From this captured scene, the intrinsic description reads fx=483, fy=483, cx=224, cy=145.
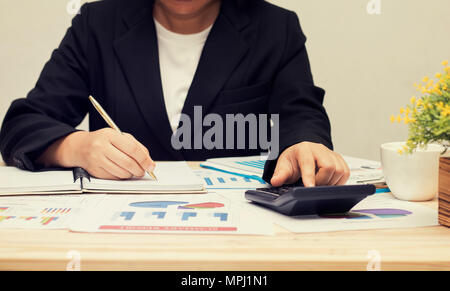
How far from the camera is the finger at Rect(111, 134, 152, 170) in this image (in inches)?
34.6

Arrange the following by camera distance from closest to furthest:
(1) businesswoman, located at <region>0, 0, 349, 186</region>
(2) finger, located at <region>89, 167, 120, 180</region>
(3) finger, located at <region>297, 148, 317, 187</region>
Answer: (3) finger, located at <region>297, 148, 317, 187</region> < (2) finger, located at <region>89, 167, 120, 180</region> < (1) businesswoman, located at <region>0, 0, 349, 186</region>

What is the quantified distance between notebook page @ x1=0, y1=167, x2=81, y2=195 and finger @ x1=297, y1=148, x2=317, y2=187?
381 mm

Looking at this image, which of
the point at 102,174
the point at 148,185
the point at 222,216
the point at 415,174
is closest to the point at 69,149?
the point at 102,174

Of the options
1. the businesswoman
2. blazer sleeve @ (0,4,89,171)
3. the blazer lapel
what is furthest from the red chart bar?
the blazer lapel

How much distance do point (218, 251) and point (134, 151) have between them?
40 cm

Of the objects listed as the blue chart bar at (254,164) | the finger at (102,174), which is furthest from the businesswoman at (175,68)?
the finger at (102,174)

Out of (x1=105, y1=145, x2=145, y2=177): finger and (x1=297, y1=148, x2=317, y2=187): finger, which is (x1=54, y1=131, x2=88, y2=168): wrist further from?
(x1=297, y1=148, x2=317, y2=187): finger

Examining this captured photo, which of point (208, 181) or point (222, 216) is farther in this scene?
point (208, 181)

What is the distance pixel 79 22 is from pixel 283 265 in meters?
1.21

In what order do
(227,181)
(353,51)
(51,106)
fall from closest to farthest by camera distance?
(227,181), (51,106), (353,51)

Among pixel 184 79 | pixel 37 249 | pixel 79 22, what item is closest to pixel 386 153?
pixel 37 249

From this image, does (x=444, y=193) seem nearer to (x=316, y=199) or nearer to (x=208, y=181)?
(x=316, y=199)

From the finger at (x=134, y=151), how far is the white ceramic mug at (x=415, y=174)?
43cm

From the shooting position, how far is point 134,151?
877 mm
